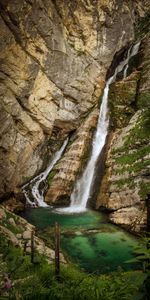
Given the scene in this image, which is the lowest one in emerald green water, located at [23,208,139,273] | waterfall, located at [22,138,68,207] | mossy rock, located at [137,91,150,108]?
emerald green water, located at [23,208,139,273]

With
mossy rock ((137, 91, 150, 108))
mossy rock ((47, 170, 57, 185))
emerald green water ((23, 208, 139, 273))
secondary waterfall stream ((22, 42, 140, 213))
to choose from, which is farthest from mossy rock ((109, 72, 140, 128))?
emerald green water ((23, 208, 139, 273))

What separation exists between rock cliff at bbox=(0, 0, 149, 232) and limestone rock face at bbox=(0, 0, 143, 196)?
8 centimetres

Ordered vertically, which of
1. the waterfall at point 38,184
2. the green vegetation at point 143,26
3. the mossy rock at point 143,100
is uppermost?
the green vegetation at point 143,26

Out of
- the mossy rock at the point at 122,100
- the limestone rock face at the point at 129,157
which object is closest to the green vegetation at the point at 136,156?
the limestone rock face at the point at 129,157

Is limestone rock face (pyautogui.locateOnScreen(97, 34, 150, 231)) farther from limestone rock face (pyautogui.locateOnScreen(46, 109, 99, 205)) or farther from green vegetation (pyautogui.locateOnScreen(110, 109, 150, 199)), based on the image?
limestone rock face (pyautogui.locateOnScreen(46, 109, 99, 205))

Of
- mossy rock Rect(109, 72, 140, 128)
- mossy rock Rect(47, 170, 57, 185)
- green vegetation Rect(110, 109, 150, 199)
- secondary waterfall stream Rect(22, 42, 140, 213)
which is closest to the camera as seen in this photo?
green vegetation Rect(110, 109, 150, 199)

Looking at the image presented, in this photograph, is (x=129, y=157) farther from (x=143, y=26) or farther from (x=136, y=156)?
(x=143, y=26)

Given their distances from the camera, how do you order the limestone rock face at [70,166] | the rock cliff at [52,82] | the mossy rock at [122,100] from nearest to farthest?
1. the rock cliff at [52,82]
2. the limestone rock face at [70,166]
3. the mossy rock at [122,100]

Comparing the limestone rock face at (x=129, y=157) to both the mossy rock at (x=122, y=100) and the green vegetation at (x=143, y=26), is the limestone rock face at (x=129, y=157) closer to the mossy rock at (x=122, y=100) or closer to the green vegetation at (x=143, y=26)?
the mossy rock at (x=122, y=100)

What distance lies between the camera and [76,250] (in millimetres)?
14742

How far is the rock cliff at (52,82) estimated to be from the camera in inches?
967

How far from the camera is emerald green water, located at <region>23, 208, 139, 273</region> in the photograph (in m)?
13.5

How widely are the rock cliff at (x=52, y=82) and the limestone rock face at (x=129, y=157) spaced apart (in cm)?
32

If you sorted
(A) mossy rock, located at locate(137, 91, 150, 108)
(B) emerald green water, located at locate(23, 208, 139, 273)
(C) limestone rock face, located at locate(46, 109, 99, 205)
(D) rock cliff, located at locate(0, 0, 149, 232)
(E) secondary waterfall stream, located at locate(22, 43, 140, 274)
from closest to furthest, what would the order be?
1. (B) emerald green water, located at locate(23, 208, 139, 273)
2. (E) secondary waterfall stream, located at locate(22, 43, 140, 274)
3. (D) rock cliff, located at locate(0, 0, 149, 232)
4. (C) limestone rock face, located at locate(46, 109, 99, 205)
5. (A) mossy rock, located at locate(137, 91, 150, 108)
